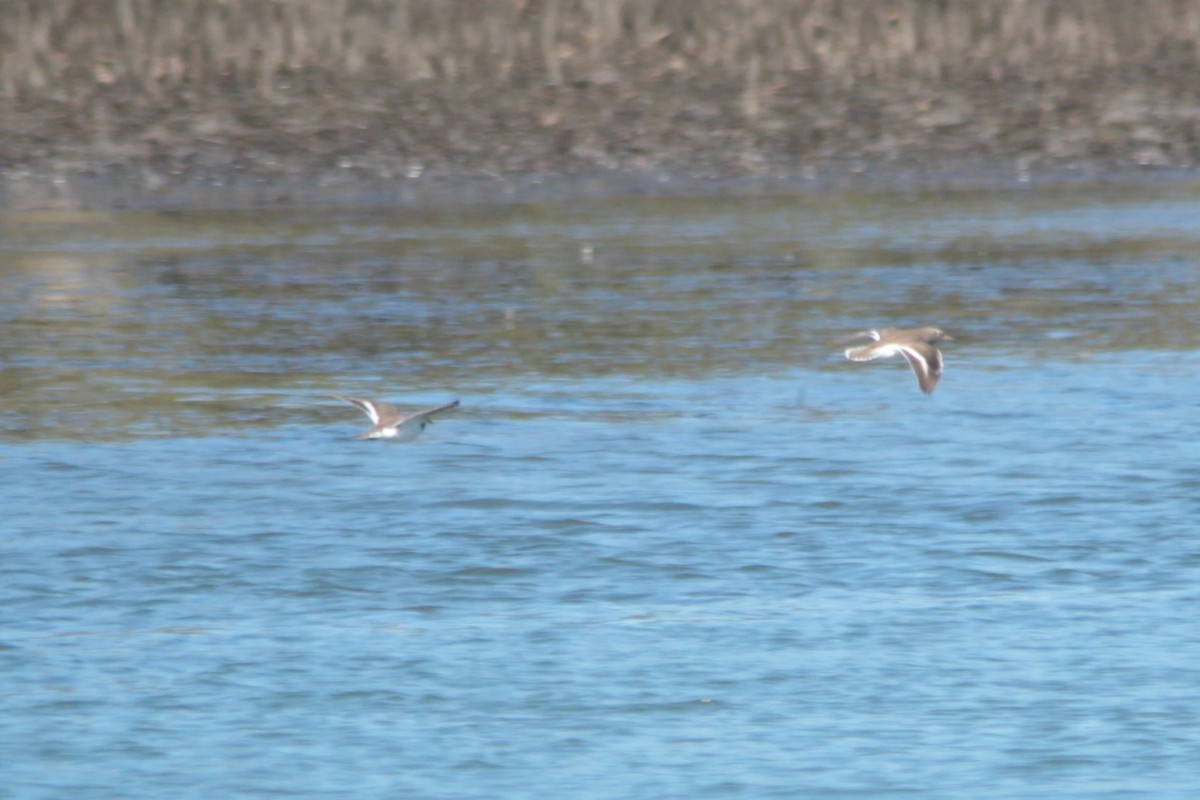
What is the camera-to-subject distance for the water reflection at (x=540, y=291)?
13.0 m

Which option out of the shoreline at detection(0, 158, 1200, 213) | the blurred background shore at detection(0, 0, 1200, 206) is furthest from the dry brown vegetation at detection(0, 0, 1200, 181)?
the shoreline at detection(0, 158, 1200, 213)

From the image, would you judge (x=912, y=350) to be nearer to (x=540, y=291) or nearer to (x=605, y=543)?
(x=605, y=543)

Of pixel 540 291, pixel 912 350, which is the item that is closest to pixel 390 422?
pixel 912 350

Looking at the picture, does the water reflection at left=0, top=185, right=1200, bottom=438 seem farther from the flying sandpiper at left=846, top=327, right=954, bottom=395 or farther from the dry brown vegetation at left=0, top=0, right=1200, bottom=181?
the flying sandpiper at left=846, top=327, right=954, bottom=395

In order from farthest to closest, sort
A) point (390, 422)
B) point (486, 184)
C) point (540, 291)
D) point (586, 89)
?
point (586, 89) → point (486, 184) → point (540, 291) → point (390, 422)

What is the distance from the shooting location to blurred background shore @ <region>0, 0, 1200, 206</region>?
23.5m

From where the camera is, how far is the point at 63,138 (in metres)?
23.7

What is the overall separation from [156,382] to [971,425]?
4.17 m

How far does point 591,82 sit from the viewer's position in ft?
81.8

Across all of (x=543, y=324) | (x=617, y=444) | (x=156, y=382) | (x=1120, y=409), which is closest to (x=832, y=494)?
(x=617, y=444)

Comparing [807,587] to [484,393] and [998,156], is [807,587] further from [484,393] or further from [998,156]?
[998,156]

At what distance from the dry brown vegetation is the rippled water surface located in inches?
286

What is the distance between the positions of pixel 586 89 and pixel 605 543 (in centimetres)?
1627

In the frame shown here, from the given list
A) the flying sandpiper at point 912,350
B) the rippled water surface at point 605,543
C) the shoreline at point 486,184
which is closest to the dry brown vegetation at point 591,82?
the shoreline at point 486,184
